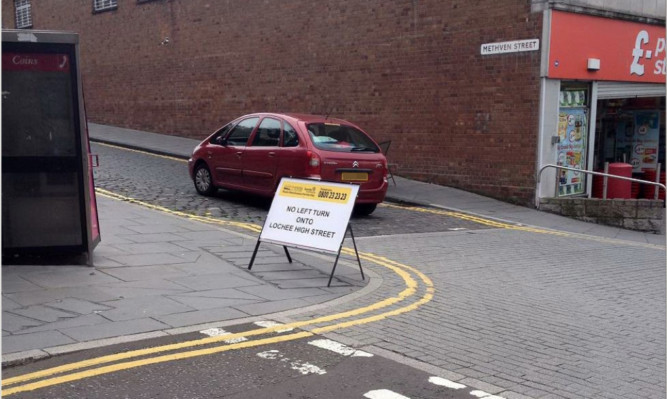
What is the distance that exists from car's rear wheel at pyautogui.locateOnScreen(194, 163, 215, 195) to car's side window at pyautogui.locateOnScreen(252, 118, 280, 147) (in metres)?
1.42

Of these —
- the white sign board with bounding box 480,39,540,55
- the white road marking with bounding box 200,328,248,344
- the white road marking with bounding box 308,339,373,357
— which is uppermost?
the white sign board with bounding box 480,39,540,55

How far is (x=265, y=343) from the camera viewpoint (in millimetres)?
5566

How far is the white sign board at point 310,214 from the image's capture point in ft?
25.6

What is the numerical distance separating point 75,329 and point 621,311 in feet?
16.7

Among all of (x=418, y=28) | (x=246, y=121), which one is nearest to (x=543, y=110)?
(x=418, y=28)

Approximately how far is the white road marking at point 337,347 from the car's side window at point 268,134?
6717mm

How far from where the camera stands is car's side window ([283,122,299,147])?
461 inches

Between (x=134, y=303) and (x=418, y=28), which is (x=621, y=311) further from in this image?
(x=418, y=28)

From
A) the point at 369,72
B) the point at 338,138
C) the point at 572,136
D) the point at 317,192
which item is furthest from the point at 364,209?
the point at 369,72

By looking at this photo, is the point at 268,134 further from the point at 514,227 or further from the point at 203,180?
the point at 514,227

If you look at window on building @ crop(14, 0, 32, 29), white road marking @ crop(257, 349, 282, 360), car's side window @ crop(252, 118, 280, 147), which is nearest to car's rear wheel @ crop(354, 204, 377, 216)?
car's side window @ crop(252, 118, 280, 147)

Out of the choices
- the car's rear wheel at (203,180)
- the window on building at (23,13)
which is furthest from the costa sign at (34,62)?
the window on building at (23,13)

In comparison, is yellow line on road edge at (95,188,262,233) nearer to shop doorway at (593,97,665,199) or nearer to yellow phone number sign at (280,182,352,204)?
yellow phone number sign at (280,182,352,204)

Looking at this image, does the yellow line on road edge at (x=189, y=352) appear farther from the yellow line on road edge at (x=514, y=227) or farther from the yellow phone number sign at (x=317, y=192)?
the yellow line on road edge at (x=514, y=227)
